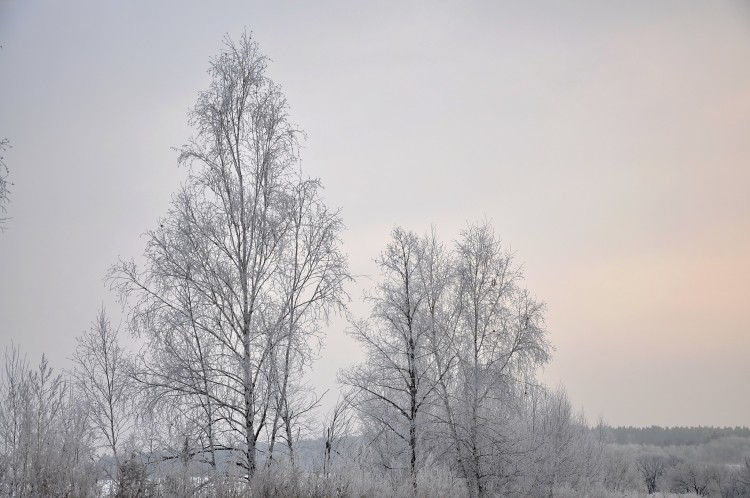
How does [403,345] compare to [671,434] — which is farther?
[671,434]

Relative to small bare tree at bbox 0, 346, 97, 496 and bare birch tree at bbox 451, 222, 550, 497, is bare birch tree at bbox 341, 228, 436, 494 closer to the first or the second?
bare birch tree at bbox 451, 222, 550, 497

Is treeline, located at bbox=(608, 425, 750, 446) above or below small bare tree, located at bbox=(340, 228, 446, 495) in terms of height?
below

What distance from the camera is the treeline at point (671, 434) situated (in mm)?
137375

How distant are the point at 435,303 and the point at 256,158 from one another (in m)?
10.5

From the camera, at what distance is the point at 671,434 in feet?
524

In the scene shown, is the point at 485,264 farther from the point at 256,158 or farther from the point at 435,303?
the point at 256,158

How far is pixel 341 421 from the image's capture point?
11.5 m

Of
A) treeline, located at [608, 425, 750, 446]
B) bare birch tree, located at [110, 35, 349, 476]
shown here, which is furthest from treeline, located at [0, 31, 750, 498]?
treeline, located at [608, 425, 750, 446]

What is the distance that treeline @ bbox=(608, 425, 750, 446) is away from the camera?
137 metres

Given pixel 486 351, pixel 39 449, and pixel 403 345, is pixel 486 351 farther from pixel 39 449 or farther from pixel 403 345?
pixel 39 449

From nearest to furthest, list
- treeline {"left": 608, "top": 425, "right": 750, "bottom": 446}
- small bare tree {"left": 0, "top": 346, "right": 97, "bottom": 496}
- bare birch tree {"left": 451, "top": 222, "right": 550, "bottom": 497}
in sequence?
1. small bare tree {"left": 0, "top": 346, "right": 97, "bottom": 496}
2. bare birch tree {"left": 451, "top": 222, "right": 550, "bottom": 497}
3. treeline {"left": 608, "top": 425, "right": 750, "bottom": 446}

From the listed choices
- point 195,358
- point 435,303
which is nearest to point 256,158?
point 195,358

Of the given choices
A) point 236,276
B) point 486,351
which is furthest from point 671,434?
point 236,276

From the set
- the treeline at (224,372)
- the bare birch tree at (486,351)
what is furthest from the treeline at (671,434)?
the treeline at (224,372)
